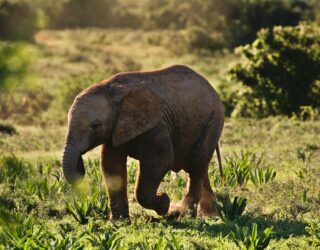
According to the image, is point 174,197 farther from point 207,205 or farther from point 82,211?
point 82,211

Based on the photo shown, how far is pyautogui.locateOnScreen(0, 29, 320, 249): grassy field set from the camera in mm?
5672

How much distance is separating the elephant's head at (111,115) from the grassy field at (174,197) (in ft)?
1.75

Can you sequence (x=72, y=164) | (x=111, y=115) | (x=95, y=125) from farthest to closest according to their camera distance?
1. (x=111, y=115)
2. (x=95, y=125)
3. (x=72, y=164)

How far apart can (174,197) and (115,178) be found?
186cm

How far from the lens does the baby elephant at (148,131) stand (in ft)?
21.7

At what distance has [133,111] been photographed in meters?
6.74

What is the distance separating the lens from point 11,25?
6.34 ft

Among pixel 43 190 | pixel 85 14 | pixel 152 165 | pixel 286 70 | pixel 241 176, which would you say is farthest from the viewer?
pixel 85 14

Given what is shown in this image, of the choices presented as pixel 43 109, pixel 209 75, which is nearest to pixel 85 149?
pixel 43 109

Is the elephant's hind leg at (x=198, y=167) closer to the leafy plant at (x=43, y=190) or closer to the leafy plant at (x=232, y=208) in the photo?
the leafy plant at (x=232, y=208)

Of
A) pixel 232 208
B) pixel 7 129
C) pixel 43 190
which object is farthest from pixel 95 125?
pixel 7 129

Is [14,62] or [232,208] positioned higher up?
[14,62]

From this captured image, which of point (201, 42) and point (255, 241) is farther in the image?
point (201, 42)

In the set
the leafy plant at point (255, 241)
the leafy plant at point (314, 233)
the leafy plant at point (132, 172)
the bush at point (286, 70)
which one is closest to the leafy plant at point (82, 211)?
the leafy plant at point (255, 241)
